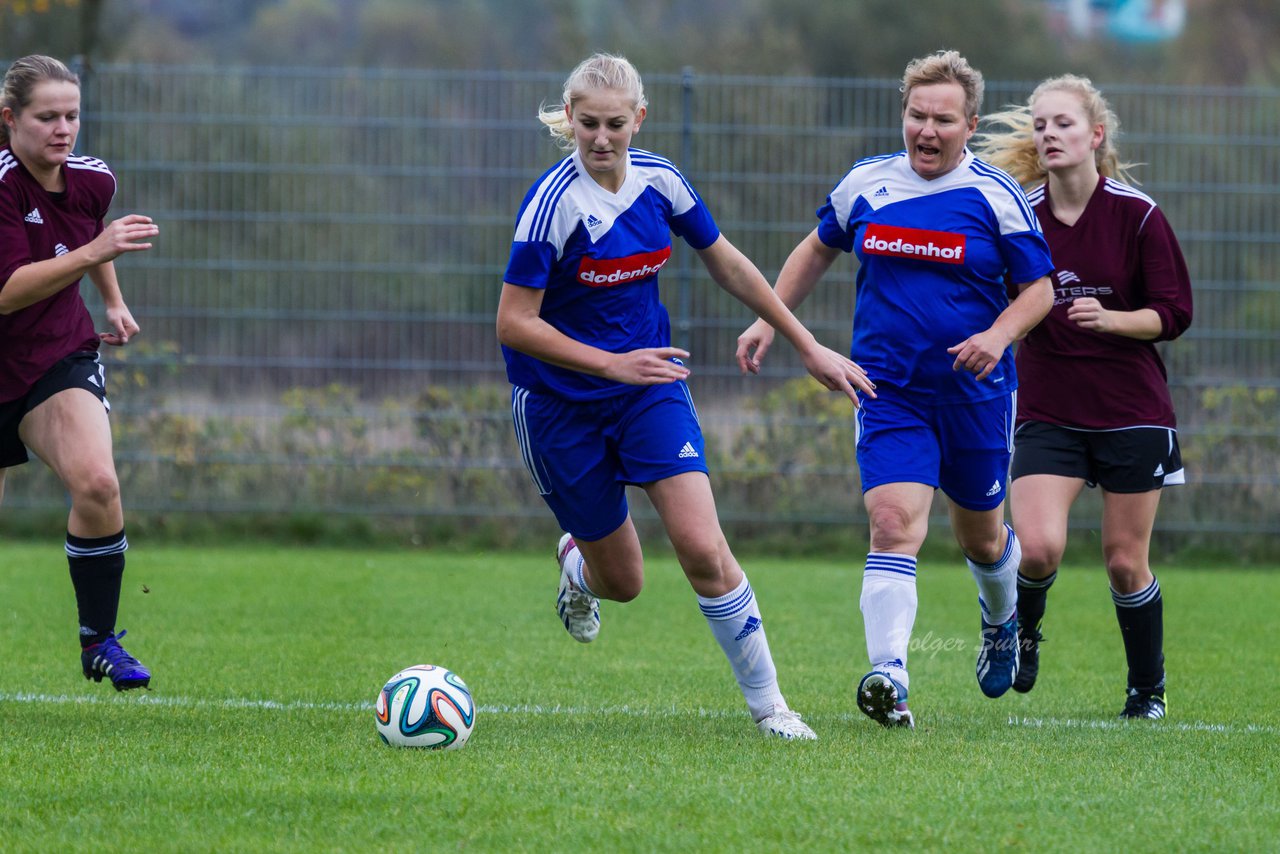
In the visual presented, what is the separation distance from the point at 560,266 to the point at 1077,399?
2076 millimetres

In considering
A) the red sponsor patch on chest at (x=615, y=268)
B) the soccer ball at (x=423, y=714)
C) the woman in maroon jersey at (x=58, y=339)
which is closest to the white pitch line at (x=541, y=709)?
the woman in maroon jersey at (x=58, y=339)

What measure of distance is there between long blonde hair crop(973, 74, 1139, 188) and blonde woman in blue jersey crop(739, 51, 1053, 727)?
623mm

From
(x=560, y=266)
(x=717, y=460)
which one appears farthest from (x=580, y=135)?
(x=717, y=460)

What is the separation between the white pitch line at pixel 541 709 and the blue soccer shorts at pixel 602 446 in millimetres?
703

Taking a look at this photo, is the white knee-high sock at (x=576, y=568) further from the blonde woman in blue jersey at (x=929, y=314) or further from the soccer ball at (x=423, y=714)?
the soccer ball at (x=423, y=714)

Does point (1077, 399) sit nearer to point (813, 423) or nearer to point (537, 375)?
point (537, 375)

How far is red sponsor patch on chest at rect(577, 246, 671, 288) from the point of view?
5.34 metres

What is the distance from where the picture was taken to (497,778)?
454 centimetres

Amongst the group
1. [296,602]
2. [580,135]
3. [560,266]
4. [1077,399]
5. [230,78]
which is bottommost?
[296,602]

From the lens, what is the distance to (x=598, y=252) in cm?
533

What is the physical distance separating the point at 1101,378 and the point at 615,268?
1.98 meters

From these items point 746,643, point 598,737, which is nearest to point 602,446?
point 746,643

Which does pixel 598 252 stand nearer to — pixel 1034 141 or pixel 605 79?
pixel 605 79

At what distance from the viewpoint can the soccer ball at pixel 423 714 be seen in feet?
16.5
